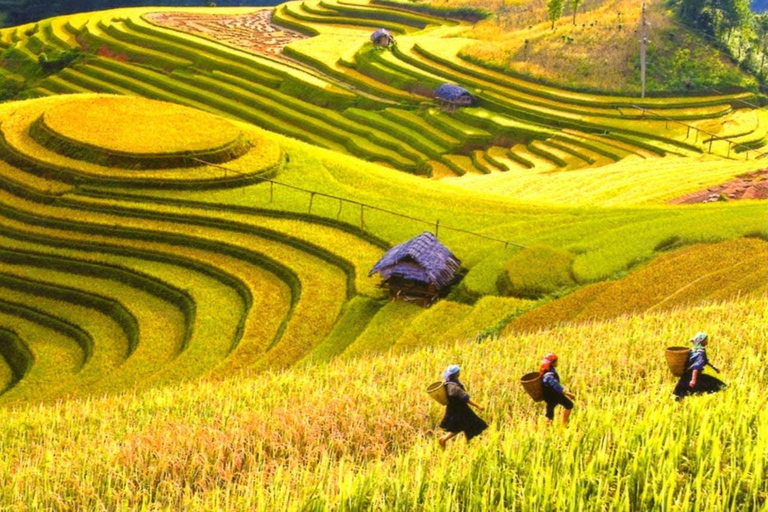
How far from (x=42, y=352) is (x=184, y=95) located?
117 feet

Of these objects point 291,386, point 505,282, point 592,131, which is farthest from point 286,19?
point 291,386

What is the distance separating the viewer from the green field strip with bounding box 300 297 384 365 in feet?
67.4

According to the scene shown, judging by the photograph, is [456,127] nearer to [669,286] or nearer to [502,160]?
[502,160]

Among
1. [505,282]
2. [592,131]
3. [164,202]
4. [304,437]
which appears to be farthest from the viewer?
[592,131]

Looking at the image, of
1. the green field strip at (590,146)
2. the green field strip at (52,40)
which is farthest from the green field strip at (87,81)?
the green field strip at (590,146)

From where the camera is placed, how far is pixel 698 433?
7.19 metres

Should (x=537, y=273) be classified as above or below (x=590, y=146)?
below

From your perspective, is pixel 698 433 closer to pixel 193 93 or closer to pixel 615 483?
pixel 615 483

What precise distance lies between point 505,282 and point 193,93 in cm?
3843

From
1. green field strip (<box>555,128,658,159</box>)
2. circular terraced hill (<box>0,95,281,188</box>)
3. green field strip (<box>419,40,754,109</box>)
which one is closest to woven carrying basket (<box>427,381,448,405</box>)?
circular terraced hill (<box>0,95,281,188</box>)

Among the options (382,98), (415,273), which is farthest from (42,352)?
(382,98)

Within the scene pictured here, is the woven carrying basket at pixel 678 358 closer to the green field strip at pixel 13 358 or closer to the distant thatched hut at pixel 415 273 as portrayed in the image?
the distant thatched hut at pixel 415 273

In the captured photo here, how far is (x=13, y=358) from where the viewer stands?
2333 cm

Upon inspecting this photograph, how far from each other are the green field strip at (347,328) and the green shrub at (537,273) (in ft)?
12.2
